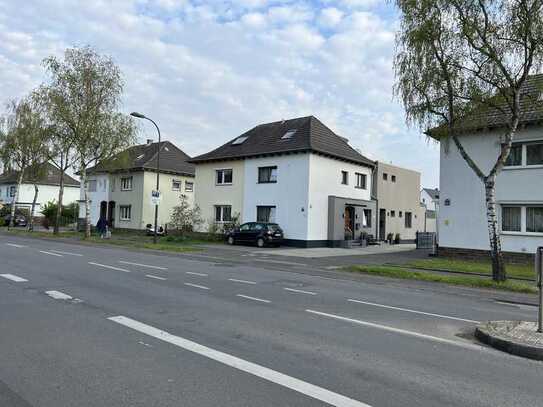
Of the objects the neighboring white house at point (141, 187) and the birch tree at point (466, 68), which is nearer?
the birch tree at point (466, 68)

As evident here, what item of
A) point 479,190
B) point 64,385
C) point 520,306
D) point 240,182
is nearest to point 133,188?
point 240,182

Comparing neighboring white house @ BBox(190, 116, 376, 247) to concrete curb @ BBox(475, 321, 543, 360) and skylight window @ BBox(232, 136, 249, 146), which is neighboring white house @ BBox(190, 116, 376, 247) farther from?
concrete curb @ BBox(475, 321, 543, 360)

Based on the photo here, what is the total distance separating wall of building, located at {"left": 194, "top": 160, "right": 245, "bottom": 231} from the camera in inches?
1261

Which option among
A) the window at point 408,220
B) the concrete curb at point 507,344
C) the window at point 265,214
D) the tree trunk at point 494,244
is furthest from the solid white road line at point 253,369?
the window at point 408,220

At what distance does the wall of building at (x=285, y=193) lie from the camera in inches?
1103

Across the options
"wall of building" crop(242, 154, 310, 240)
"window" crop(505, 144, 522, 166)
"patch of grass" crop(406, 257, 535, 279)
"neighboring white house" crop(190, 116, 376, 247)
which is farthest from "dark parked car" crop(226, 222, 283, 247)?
"window" crop(505, 144, 522, 166)

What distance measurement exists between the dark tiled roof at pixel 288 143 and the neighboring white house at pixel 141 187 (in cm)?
712

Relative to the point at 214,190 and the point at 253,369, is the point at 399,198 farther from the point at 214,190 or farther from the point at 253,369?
the point at 253,369

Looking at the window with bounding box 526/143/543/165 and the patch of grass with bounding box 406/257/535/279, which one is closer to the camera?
the patch of grass with bounding box 406/257/535/279

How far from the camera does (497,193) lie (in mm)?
20328

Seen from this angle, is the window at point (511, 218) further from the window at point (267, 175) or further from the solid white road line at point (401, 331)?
the solid white road line at point (401, 331)

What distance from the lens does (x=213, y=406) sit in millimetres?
3941

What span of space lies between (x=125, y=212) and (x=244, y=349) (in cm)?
3896

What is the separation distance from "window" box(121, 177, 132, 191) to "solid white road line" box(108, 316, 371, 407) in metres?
36.7
